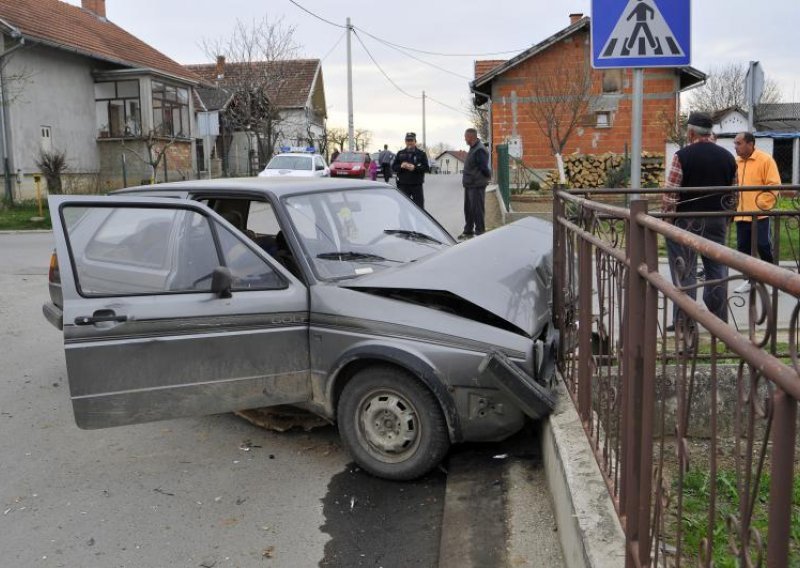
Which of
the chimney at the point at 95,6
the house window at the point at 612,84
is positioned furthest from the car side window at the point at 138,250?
the chimney at the point at 95,6

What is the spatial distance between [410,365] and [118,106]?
32726 mm

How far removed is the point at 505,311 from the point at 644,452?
1752 millimetres

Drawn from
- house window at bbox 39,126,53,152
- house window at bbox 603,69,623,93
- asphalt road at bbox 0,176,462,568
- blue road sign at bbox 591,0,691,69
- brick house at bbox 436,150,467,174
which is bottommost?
asphalt road at bbox 0,176,462,568

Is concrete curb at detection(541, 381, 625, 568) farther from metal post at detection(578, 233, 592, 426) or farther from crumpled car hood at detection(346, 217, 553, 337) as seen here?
crumpled car hood at detection(346, 217, 553, 337)

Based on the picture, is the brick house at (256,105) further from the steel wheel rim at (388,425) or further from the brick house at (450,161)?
the brick house at (450,161)

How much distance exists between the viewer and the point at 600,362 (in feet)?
11.2

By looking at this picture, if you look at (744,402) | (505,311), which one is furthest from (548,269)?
(744,402)

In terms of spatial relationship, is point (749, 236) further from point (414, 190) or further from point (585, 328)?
point (414, 190)

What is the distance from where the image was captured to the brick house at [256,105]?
4041 cm

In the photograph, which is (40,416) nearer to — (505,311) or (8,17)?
(505,311)

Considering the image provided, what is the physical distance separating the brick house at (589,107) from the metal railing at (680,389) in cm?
2242

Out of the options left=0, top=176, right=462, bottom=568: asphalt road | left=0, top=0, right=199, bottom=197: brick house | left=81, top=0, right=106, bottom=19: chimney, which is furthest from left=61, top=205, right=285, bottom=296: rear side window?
left=81, top=0, right=106, bottom=19: chimney

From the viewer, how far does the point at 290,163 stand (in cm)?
2786

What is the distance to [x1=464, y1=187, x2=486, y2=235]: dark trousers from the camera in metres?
12.7
